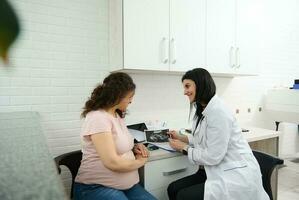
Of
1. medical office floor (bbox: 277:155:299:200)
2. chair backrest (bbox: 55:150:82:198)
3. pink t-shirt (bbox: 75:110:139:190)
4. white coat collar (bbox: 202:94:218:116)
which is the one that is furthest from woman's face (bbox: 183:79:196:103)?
medical office floor (bbox: 277:155:299:200)

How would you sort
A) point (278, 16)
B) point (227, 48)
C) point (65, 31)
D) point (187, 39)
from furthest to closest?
point (278, 16) < point (227, 48) < point (187, 39) < point (65, 31)

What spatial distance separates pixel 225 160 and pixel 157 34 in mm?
1170

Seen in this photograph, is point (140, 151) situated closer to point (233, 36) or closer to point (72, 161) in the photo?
point (72, 161)

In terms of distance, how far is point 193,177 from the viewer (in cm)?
203

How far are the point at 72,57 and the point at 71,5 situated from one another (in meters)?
0.43

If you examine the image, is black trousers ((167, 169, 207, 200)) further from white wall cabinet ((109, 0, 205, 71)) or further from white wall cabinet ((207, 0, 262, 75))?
white wall cabinet ((207, 0, 262, 75))

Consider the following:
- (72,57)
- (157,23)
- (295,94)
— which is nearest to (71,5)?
(72,57)

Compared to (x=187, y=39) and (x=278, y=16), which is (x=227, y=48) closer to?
(x=187, y=39)

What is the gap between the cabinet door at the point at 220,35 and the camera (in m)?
2.58

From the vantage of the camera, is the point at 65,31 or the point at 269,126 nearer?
the point at 65,31

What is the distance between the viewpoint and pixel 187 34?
2436mm

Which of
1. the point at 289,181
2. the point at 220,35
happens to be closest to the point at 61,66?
the point at 220,35

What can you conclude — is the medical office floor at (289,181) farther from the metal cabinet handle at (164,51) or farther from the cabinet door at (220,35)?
the metal cabinet handle at (164,51)

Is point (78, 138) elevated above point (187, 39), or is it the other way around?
point (187, 39)
